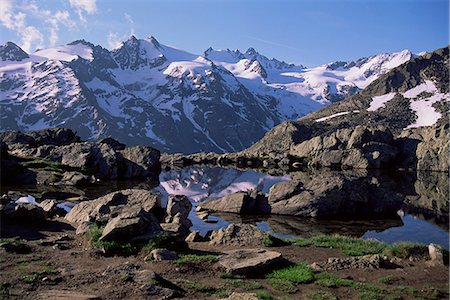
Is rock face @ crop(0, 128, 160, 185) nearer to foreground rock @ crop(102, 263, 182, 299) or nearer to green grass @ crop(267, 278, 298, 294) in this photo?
foreground rock @ crop(102, 263, 182, 299)

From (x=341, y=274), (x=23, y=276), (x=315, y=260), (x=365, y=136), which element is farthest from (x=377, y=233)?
(x=365, y=136)

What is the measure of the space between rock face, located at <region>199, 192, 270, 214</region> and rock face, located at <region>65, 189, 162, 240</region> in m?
11.2

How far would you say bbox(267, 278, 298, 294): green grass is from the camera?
18075 millimetres

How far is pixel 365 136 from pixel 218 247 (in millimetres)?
124019

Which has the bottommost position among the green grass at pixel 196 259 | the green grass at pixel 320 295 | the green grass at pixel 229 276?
the green grass at pixel 320 295

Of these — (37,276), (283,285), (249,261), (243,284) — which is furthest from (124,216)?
(283,285)

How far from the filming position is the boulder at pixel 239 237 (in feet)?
90.6

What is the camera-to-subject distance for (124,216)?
25688 mm

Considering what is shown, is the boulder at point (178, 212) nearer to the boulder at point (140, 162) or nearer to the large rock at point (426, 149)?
the boulder at point (140, 162)

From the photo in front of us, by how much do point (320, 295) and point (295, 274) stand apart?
2842 mm

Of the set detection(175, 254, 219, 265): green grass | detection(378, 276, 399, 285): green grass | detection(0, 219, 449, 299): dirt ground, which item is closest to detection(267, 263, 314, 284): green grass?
detection(0, 219, 449, 299): dirt ground

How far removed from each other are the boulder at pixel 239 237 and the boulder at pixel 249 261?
4599 mm

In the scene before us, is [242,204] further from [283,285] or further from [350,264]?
[283,285]

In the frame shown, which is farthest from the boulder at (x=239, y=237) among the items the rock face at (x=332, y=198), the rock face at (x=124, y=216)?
the rock face at (x=332, y=198)
